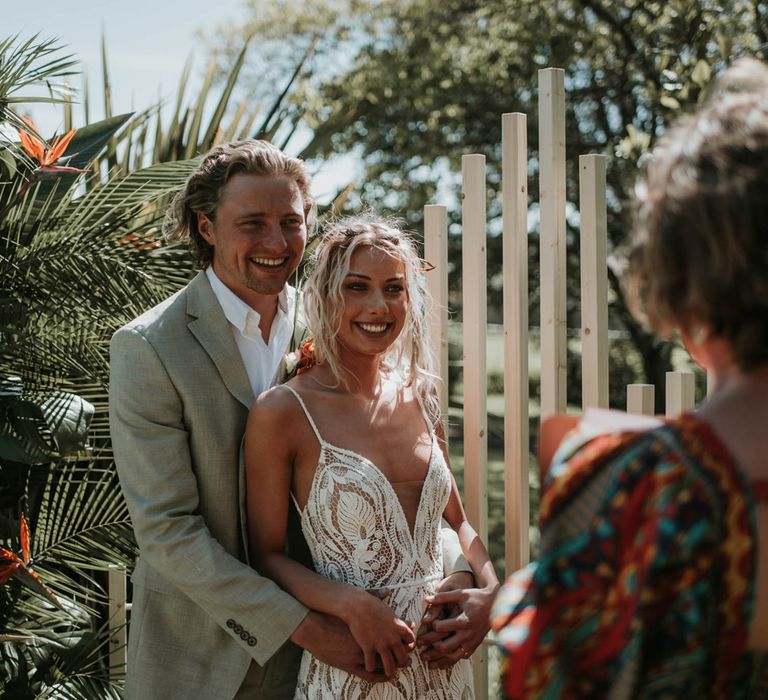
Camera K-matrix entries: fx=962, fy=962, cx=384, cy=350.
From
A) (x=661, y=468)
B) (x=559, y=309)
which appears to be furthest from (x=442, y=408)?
(x=661, y=468)

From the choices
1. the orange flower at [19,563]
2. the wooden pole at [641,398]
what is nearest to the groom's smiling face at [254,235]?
the orange flower at [19,563]

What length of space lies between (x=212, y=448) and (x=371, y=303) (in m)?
0.51

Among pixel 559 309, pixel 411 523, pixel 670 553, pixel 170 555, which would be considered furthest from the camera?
pixel 559 309

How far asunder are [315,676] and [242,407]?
2.13ft

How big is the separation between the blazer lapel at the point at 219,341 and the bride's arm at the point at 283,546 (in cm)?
11

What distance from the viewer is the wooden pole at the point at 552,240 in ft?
9.25

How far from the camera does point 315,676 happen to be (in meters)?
2.22

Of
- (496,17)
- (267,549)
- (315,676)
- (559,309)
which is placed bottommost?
(315,676)

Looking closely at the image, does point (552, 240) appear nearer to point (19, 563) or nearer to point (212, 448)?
point (212, 448)

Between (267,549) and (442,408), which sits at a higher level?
(442,408)

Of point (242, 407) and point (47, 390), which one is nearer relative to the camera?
point (242, 407)

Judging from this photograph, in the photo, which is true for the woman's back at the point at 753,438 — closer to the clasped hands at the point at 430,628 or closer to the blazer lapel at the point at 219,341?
the clasped hands at the point at 430,628

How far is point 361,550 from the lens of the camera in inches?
87.4

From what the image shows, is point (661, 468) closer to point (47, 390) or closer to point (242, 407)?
point (242, 407)
